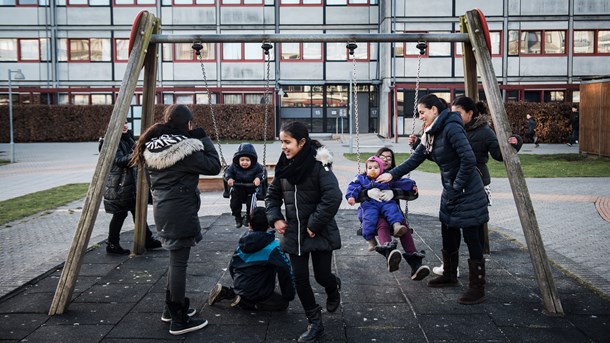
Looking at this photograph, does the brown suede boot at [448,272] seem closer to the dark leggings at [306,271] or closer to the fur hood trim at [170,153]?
the dark leggings at [306,271]

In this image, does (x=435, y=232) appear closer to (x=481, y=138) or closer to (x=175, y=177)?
(x=481, y=138)

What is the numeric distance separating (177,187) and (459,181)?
8.73ft

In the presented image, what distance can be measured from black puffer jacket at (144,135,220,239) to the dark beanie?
0.63 m

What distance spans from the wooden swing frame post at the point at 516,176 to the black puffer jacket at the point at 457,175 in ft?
1.20

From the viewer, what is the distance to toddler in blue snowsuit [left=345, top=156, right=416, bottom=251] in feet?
24.4

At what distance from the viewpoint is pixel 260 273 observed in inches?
245

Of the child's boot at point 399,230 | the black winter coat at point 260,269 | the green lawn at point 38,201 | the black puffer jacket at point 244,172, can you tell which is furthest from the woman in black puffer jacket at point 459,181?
the green lawn at point 38,201

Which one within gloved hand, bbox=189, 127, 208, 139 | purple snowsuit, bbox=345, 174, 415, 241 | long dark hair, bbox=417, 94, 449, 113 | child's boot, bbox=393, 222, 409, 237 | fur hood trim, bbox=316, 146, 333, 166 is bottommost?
child's boot, bbox=393, 222, 409, 237

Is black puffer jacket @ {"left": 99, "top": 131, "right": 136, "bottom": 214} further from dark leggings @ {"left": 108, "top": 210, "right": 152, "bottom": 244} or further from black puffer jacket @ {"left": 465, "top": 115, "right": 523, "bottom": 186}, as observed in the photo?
black puffer jacket @ {"left": 465, "top": 115, "right": 523, "bottom": 186}

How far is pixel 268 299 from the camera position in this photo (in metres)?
6.20

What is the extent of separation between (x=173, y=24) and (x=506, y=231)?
3269 centimetres

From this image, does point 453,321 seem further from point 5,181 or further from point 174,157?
point 5,181

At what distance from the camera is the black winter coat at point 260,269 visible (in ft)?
20.2

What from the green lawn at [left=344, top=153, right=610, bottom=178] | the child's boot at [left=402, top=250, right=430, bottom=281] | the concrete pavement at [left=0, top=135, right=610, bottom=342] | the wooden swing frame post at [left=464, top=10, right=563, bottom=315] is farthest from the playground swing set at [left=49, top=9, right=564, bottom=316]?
the green lawn at [left=344, top=153, right=610, bottom=178]
